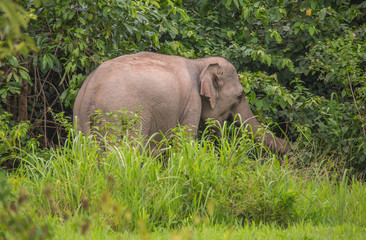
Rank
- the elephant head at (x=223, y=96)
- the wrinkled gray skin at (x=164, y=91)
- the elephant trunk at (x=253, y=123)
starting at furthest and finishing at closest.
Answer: the elephant trunk at (x=253, y=123) < the elephant head at (x=223, y=96) < the wrinkled gray skin at (x=164, y=91)

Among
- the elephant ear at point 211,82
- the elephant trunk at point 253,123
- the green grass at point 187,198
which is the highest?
the elephant ear at point 211,82

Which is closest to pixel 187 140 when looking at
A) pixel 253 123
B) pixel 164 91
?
pixel 164 91

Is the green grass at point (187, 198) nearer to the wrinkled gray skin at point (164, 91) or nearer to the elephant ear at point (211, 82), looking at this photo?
the wrinkled gray skin at point (164, 91)

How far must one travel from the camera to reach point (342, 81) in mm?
7699

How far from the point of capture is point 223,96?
764 cm

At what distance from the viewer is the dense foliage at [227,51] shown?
7395mm

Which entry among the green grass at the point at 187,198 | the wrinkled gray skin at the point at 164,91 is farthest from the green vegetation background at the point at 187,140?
the wrinkled gray skin at the point at 164,91

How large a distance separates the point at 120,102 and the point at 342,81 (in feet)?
10.9

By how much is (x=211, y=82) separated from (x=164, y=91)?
1050 mm

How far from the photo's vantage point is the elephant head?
291 inches

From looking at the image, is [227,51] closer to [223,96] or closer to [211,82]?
[223,96]

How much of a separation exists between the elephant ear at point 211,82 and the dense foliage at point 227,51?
0.51 m

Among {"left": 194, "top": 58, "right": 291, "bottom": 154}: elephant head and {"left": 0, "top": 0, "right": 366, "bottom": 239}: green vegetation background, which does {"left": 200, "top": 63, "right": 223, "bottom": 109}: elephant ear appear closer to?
{"left": 194, "top": 58, "right": 291, "bottom": 154}: elephant head

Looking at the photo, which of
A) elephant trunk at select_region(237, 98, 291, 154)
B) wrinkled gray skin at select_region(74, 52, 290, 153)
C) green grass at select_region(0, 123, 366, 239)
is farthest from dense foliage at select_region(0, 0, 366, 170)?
green grass at select_region(0, 123, 366, 239)
